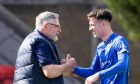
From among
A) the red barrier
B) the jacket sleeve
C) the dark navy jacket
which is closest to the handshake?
the dark navy jacket

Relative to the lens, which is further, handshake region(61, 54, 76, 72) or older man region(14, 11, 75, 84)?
handshake region(61, 54, 76, 72)

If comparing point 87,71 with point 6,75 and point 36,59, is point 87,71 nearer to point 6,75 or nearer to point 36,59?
point 36,59

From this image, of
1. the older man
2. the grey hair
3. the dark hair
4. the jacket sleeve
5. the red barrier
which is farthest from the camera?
the red barrier


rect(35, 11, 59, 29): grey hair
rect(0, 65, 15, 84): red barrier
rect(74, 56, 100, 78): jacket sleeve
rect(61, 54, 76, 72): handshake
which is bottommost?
rect(0, 65, 15, 84): red barrier

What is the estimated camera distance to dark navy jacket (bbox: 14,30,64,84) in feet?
21.6

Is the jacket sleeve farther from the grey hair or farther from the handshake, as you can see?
the grey hair

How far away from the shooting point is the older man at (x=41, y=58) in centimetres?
657

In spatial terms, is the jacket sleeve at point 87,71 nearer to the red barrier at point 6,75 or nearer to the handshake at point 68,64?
the handshake at point 68,64

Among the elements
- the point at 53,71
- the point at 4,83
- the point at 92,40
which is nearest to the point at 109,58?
the point at 53,71

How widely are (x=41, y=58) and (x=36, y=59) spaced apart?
10 centimetres

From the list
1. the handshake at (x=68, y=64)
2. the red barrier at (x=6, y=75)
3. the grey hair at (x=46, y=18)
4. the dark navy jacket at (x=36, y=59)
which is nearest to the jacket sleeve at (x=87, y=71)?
the handshake at (x=68, y=64)

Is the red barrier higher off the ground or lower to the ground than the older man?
lower

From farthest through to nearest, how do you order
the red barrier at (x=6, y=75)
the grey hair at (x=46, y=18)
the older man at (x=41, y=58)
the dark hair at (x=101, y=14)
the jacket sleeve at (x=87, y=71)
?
the red barrier at (x=6, y=75) < the jacket sleeve at (x=87, y=71) < the dark hair at (x=101, y=14) < the grey hair at (x=46, y=18) < the older man at (x=41, y=58)

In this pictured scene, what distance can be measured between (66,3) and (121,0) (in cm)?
270
